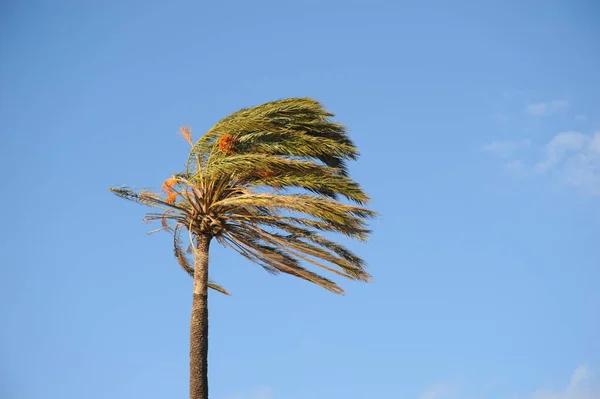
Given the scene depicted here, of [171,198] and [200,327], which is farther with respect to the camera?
[171,198]

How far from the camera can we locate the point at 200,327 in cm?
1691

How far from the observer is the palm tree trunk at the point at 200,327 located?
16406 mm

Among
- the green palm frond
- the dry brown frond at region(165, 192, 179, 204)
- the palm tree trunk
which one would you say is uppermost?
the green palm frond

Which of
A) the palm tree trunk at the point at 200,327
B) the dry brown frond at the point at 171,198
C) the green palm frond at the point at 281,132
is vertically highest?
the green palm frond at the point at 281,132

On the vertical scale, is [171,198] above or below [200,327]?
above

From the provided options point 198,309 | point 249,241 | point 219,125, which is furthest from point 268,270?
point 219,125

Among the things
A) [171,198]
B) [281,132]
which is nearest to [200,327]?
[171,198]

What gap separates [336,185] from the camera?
57.3 feet

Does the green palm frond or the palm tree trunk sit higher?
the green palm frond

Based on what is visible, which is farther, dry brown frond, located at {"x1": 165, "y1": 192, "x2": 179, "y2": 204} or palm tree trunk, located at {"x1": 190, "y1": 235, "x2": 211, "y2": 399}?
dry brown frond, located at {"x1": 165, "y1": 192, "x2": 179, "y2": 204}

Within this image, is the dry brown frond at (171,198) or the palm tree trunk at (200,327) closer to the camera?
the palm tree trunk at (200,327)

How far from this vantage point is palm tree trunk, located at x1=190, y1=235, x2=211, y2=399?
53.8 ft

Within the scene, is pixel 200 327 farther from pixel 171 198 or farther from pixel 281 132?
pixel 281 132

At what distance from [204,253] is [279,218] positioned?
1715mm
